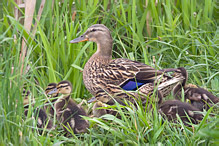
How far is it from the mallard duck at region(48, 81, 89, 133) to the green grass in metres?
0.10

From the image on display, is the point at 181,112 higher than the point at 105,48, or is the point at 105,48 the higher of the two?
the point at 105,48

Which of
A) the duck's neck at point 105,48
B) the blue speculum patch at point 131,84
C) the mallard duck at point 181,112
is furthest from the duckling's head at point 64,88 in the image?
the mallard duck at point 181,112

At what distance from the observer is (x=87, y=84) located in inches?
169

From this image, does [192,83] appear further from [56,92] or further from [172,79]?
[56,92]

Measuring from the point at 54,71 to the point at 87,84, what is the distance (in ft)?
1.21

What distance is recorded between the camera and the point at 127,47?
5.03 m

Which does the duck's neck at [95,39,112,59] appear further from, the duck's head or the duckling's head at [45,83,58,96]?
the duckling's head at [45,83,58,96]

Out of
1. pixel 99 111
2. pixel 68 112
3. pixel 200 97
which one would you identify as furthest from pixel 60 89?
pixel 200 97

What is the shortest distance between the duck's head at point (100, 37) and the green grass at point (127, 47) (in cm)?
14

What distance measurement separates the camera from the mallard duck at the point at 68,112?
3.52 metres

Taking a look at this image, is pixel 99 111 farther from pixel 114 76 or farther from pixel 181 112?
pixel 181 112

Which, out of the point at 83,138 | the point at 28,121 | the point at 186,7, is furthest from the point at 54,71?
the point at 186,7

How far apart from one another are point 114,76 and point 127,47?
94cm

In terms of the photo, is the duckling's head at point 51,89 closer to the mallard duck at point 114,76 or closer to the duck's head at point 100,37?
the mallard duck at point 114,76
